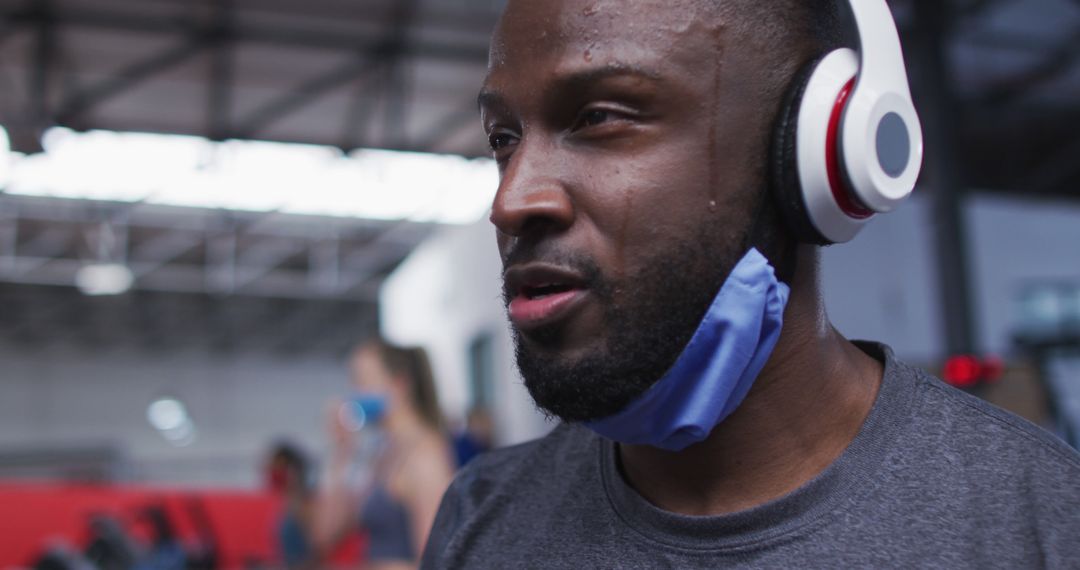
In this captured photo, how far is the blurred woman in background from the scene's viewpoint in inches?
119

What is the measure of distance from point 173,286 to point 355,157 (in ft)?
30.8

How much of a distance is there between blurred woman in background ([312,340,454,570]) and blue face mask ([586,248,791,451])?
199cm

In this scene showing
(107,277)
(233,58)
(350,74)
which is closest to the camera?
(233,58)

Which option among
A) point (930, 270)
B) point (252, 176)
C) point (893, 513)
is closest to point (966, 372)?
point (893, 513)

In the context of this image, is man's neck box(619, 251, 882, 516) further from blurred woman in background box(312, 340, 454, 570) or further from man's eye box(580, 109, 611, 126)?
blurred woman in background box(312, 340, 454, 570)

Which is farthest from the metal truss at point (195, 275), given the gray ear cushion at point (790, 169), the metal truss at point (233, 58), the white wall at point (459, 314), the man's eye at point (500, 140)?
the gray ear cushion at point (790, 169)

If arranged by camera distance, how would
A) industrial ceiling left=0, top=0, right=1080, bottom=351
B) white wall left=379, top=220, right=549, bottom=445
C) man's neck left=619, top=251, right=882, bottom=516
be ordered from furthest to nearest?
1. industrial ceiling left=0, top=0, right=1080, bottom=351
2. white wall left=379, top=220, right=549, bottom=445
3. man's neck left=619, top=251, right=882, bottom=516

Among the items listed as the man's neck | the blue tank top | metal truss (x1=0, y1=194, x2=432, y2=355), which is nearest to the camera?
the man's neck

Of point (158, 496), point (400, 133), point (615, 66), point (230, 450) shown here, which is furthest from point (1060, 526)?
point (230, 450)

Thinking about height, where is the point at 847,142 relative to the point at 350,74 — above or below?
below

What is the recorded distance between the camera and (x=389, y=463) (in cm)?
313

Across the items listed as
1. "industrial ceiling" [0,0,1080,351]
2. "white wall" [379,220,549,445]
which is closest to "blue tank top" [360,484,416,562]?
"white wall" [379,220,549,445]

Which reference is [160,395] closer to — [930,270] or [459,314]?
[459,314]

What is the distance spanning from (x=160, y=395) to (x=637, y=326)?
22.0 m
